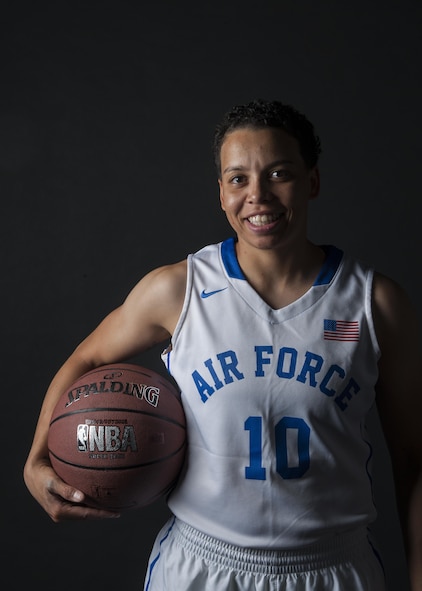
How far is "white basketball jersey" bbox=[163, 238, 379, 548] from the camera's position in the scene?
5.46 ft

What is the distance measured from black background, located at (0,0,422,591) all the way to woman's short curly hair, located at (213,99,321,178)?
48.5 inches

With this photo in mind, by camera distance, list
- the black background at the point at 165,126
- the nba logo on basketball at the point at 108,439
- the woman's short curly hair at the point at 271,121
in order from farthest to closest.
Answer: the black background at the point at 165,126
the woman's short curly hair at the point at 271,121
the nba logo on basketball at the point at 108,439

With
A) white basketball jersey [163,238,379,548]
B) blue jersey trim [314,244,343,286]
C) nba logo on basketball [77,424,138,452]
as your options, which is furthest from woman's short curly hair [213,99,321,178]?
nba logo on basketball [77,424,138,452]

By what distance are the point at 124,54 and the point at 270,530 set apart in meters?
2.12

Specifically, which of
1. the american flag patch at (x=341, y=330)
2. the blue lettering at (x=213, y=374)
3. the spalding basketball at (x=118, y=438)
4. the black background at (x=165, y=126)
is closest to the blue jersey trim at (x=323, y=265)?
the american flag patch at (x=341, y=330)

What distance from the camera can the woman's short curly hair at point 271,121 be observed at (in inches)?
68.8

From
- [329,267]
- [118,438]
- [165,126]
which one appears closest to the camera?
[118,438]

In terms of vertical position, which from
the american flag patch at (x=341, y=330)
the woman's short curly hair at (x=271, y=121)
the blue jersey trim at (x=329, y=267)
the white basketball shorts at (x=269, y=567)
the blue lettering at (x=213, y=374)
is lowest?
the white basketball shorts at (x=269, y=567)

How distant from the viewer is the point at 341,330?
67.9 inches

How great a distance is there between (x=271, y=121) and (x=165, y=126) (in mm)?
1383

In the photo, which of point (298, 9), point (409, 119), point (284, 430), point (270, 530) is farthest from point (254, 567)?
point (298, 9)

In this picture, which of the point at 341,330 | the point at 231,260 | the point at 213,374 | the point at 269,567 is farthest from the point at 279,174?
the point at 269,567

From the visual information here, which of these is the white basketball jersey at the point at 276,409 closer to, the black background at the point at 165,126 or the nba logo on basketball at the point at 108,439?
the nba logo on basketball at the point at 108,439

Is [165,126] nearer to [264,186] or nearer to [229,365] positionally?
[264,186]
